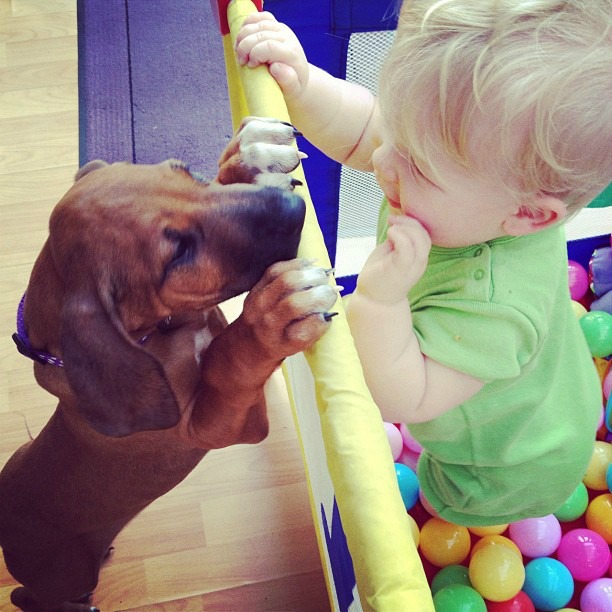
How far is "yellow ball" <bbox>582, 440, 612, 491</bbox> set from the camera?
1.71 meters

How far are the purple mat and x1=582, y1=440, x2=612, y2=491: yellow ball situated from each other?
1445mm

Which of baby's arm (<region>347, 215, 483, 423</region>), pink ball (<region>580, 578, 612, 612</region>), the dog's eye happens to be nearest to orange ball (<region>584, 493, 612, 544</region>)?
pink ball (<region>580, 578, 612, 612</region>)

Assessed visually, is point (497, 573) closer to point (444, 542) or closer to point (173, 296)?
point (444, 542)

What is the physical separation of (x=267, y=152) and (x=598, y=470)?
113 centimetres

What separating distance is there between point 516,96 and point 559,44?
0.07 m

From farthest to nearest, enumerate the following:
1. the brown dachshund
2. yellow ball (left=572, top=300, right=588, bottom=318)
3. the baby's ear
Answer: yellow ball (left=572, top=300, right=588, bottom=318)
the brown dachshund
the baby's ear

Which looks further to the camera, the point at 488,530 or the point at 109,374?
the point at 488,530

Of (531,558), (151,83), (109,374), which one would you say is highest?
(109,374)

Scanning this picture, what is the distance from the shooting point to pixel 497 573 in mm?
1492

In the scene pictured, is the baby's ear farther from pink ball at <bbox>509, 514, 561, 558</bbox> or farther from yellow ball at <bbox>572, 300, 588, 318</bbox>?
yellow ball at <bbox>572, 300, 588, 318</bbox>

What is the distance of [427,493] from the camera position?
58.6 inches

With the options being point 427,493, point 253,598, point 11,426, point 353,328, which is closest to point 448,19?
point 353,328

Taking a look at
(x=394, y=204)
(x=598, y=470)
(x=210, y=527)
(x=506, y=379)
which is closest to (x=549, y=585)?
(x=598, y=470)

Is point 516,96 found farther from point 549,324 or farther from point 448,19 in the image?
point 549,324
